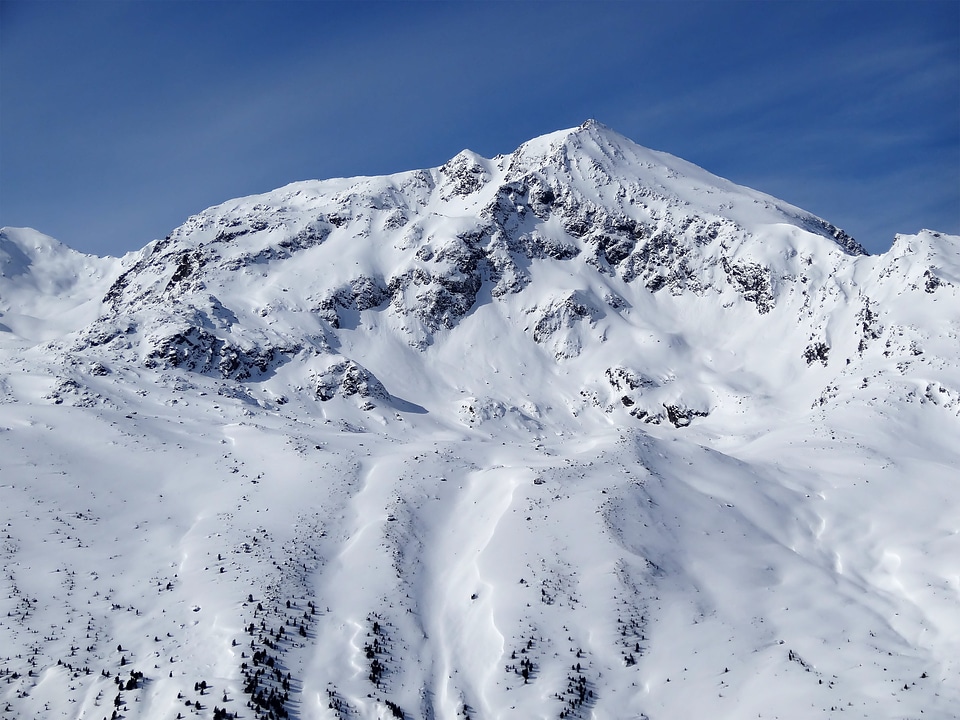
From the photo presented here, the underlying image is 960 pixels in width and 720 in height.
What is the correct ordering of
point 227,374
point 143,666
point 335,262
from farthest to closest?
point 335,262, point 227,374, point 143,666

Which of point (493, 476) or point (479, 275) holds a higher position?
point (479, 275)

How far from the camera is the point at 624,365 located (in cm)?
10944

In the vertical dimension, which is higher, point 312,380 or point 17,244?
point 17,244

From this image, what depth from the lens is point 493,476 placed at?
5906cm

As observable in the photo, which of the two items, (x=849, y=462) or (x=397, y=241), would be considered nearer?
(x=849, y=462)

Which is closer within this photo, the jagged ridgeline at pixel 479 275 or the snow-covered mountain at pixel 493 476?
the snow-covered mountain at pixel 493 476

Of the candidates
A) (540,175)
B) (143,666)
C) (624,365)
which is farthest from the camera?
(540,175)

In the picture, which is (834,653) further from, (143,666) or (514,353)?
(514,353)

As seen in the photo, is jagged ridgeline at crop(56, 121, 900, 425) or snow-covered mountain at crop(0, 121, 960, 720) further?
jagged ridgeline at crop(56, 121, 900, 425)

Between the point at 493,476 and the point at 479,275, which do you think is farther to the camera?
the point at 479,275

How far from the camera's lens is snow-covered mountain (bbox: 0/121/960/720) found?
115 feet

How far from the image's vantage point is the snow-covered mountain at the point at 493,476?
35.2 meters

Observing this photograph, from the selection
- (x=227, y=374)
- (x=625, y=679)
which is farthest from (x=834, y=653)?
(x=227, y=374)

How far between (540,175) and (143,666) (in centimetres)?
12841
